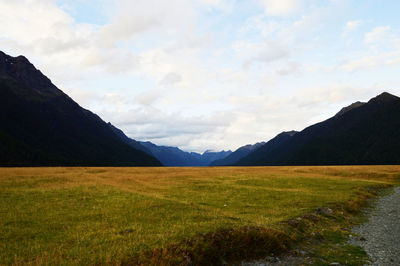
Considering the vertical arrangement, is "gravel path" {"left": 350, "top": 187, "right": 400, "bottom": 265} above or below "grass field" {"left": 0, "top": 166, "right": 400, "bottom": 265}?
below

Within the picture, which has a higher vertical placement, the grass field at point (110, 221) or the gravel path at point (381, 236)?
the grass field at point (110, 221)

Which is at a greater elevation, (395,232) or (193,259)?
(193,259)

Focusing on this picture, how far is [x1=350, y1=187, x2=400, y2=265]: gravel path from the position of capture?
15484mm

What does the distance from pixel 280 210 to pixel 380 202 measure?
69.4ft

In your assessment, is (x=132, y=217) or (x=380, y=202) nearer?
(x=132, y=217)

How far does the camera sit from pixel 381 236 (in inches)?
796

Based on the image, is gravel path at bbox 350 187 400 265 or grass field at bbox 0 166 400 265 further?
gravel path at bbox 350 187 400 265

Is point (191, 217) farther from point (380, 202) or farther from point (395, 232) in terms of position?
point (380, 202)

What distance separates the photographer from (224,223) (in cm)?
1862

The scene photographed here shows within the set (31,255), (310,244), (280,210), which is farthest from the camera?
(280,210)

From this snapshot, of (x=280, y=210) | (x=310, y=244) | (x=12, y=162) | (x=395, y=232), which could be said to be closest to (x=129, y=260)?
(x=310, y=244)

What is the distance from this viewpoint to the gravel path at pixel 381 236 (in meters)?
15.5

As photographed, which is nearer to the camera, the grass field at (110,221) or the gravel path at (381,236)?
the grass field at (110,221)

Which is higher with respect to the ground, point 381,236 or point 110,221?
point 110,221
